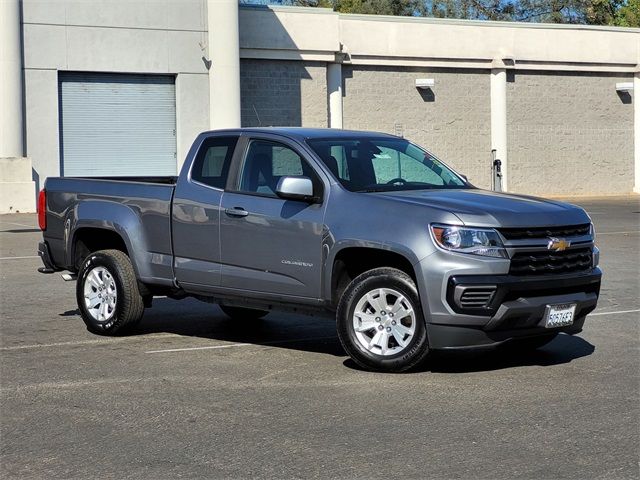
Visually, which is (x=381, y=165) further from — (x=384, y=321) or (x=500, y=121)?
(x=500, y=121)

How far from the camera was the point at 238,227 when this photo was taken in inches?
387

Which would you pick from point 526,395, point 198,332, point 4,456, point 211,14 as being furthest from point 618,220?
point 4,456

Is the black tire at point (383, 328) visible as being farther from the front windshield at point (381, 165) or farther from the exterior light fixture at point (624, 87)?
the exterior light fixture at point (624, 87)

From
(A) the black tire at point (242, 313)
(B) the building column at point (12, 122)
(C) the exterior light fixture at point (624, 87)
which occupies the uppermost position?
(C) the exterior light fixture at point (624, 87)

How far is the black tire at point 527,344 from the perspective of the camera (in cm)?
961

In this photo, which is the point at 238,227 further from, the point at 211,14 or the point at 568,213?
the point at 211,14

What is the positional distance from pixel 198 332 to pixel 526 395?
4.20 m

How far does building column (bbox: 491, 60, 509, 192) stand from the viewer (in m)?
41.7

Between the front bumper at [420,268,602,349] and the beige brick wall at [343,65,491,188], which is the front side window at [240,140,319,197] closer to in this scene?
the front bumper at [420,268,602,349]

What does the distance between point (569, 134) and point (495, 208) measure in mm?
35961

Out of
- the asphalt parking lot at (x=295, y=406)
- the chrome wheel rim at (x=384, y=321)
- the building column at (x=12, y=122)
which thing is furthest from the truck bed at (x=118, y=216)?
the building column at (x=12, y=122)

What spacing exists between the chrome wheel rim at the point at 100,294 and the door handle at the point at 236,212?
5.13 feet

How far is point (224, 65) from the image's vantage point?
3469 centimetres

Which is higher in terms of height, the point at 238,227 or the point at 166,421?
the point at 238,227
